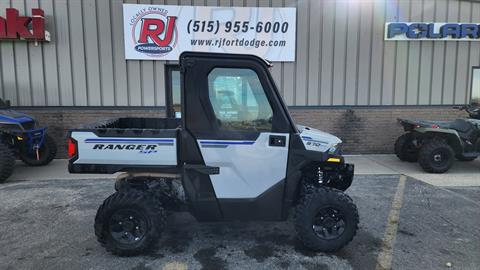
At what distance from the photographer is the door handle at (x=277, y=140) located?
3793 millimetres

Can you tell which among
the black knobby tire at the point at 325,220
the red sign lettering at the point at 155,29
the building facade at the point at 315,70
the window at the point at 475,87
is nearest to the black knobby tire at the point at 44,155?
the building facade at the point at 315,70

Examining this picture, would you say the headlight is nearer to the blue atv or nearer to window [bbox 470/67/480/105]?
the blue atv

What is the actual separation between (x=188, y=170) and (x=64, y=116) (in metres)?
6.65

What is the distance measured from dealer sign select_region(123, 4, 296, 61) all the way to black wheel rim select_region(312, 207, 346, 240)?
620 centimetres

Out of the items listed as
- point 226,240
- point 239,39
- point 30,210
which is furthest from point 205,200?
point 239,39

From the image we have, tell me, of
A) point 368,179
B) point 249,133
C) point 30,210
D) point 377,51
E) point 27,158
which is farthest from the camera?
point 377,51

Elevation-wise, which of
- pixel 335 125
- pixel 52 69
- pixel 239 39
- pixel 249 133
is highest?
pixel 239 39

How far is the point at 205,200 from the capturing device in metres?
3.86

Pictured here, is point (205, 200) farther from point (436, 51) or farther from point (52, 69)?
point (436, 51)

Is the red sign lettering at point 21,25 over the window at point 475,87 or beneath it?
over

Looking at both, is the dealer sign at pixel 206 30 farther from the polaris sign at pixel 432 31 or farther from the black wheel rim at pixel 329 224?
the black wheel rim at pixel 329 224

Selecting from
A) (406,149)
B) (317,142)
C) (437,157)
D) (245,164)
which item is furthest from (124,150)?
(406,149)

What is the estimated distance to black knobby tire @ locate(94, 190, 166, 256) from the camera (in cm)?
377

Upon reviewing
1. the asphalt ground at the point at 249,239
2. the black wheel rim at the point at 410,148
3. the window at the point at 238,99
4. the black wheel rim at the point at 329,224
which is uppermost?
the window at the point at 238,99
